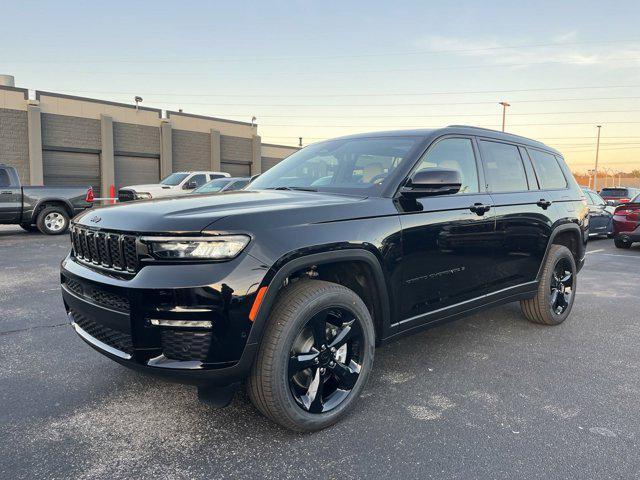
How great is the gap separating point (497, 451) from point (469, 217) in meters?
1.68

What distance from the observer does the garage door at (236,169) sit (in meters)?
36.0

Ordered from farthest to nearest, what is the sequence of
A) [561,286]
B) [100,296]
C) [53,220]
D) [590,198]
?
[590,198] < [53,220] < [561,286] < [100,296]

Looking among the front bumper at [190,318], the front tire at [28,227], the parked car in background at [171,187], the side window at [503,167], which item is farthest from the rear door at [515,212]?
the parked car in background at [171,187]

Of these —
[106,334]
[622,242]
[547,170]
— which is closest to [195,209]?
[106,334]

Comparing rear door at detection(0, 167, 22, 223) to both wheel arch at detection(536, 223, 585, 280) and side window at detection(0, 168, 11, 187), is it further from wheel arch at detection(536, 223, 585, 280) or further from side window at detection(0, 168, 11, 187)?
wheel arch at detection(536, 223, 585, 280)

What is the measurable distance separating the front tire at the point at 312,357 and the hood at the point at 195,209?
47cm

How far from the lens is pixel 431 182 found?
313 centimetres

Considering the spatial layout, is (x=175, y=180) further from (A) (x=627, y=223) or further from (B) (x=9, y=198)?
(A) (x=627, y=223)

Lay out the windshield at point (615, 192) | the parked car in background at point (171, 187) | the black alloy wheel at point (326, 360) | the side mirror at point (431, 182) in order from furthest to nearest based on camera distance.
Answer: the windshield at point (615, 192) < the parked car in background at point (171, 187) < the side mirror at point (431, 182) < the black alloy wheel at point (326, 360)

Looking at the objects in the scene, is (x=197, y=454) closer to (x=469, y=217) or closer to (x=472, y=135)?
(x=469, y=217)

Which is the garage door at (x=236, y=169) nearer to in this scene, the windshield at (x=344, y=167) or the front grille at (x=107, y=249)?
the windshield at (x=344, y=167)

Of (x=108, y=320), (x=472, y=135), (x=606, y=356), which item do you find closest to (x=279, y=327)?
(x=108, y=320)

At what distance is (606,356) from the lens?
413 centimetres

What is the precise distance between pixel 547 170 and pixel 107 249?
4.24m
